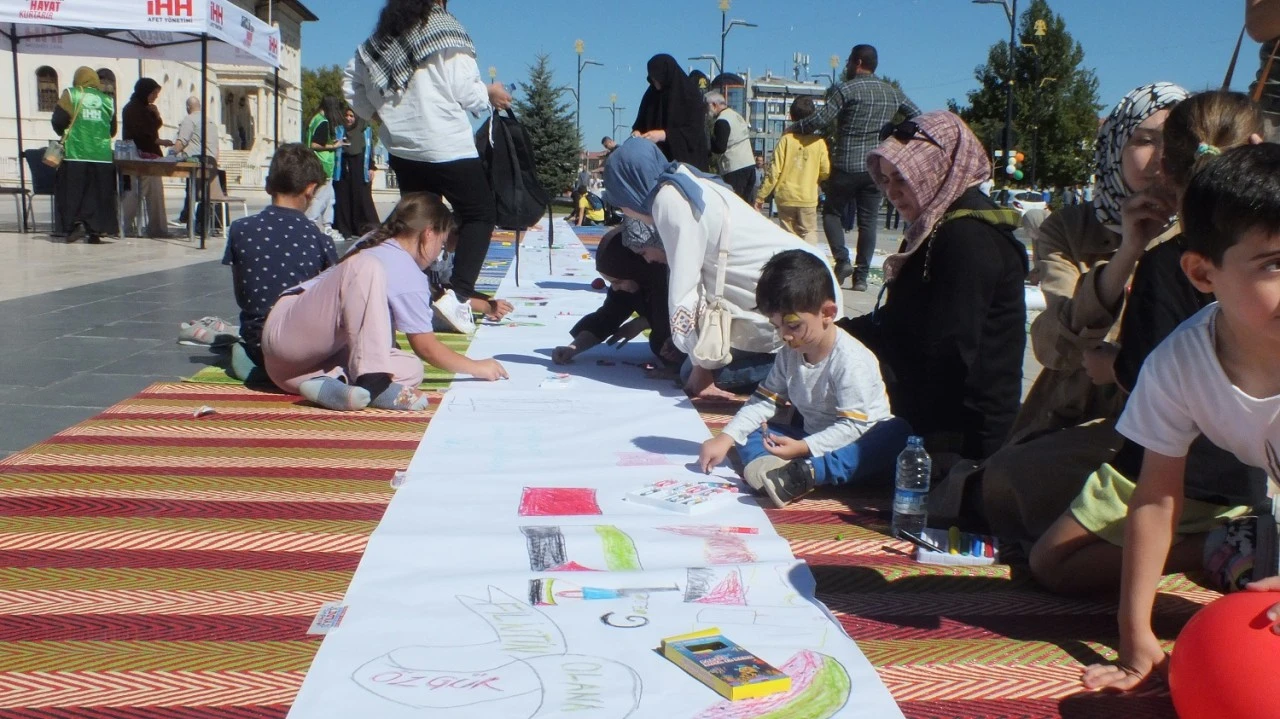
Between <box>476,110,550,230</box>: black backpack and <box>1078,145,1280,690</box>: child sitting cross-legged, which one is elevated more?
<box>476,110,550,230</box>: black backpack

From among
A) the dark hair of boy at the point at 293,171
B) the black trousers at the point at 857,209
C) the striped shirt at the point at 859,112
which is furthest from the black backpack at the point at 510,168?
the striped shirt at the point at 859,112

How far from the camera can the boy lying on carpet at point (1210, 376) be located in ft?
5.78

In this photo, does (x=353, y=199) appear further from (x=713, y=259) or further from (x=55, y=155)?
(x=713, y=259)

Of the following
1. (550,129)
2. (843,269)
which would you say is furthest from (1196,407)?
(550,129)

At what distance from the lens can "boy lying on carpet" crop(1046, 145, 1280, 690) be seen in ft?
5.78

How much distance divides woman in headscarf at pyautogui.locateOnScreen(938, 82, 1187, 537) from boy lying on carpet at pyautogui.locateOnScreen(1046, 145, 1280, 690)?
0.59 metres

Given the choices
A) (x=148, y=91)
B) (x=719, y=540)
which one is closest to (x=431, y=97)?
(x=719, y=540)

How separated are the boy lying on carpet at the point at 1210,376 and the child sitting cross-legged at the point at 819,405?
1233 mm

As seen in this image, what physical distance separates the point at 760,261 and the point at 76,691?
3.17 meters

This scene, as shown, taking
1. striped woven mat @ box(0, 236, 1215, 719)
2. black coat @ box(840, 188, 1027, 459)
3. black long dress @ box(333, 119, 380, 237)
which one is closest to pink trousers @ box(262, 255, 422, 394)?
striped woven mat @ box(0, 236, 1215, 719)

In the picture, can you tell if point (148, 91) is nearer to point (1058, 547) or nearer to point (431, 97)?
point (431, 97)

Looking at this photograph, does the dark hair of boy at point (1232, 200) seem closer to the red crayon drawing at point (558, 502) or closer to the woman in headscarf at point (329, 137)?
the red crayon drawing at point (558, 502)

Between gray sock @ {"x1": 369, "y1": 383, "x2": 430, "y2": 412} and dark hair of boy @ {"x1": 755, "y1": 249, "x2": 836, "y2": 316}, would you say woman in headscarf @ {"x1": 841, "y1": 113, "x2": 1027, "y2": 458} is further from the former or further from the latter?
gray sock @ {"x1": 369, "y1": 383, "x2": 430, "y2": 412}

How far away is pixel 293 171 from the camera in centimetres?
→ 510
